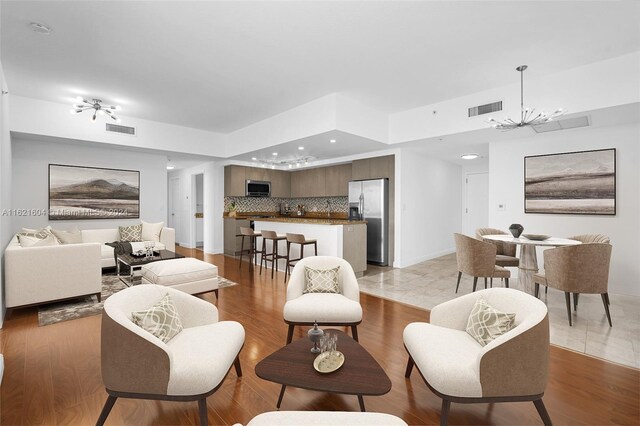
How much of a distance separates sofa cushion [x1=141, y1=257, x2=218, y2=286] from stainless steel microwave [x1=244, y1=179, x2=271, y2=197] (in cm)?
457

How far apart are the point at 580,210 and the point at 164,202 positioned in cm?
839

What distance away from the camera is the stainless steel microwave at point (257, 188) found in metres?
8.45

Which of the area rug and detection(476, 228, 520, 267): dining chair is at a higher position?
detection(476, 228, 520, 267): dining chair

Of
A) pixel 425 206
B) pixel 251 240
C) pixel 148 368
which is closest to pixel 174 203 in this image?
pixel 251 240

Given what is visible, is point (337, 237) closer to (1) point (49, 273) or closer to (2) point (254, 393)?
(2) point (254, 393)

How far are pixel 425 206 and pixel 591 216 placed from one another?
10.1 feet

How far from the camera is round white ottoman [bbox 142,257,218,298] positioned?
12.0 feet

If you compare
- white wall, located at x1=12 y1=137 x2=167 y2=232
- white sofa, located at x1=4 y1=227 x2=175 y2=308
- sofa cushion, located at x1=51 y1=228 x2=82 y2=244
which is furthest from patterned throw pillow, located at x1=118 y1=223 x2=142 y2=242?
white sofa, located at x1=4 y1=227 x2=175 y2=308

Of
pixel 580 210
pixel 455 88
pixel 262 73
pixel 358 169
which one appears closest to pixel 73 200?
pixel 262 73

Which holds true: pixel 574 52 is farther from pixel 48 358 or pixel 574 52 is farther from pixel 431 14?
pixel 48 358

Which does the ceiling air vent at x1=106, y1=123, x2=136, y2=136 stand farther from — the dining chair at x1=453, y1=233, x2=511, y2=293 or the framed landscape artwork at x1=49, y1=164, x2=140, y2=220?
the dining chair at x1=453, y1=233, x2=511, y2=293

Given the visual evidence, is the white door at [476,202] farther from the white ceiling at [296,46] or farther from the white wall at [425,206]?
the white ceiling at [296,46]

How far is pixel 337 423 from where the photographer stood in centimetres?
122

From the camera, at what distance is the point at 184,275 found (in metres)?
3.77
